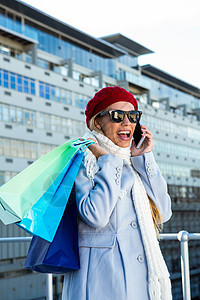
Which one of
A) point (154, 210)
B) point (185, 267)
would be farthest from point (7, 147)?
point (154, 210)

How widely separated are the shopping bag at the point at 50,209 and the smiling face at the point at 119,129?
0.30m

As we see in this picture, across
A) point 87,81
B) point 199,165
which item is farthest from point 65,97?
point 199,165

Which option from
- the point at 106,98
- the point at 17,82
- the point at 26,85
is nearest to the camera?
the point at 106,98

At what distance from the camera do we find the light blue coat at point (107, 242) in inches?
85.4

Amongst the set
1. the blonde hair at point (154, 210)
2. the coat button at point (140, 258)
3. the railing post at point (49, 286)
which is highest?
the blonde hair at point (154, 210)

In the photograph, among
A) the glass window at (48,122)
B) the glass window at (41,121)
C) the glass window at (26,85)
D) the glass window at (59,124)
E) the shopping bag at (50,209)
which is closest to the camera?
the shopping bag at (50,209)

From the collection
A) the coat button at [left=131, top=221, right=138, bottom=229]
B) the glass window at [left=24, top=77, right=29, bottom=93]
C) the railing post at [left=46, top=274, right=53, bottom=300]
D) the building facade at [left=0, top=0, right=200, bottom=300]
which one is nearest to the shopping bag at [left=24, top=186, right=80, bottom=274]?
the coat button at [left=131, top=221, right=138, bottom=229]

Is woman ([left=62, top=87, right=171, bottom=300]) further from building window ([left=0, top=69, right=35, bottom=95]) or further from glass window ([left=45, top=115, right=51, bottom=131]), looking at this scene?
glass window ([left=45, top=115, right=51, bottom=131])

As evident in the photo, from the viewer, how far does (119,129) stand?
8.13 feet

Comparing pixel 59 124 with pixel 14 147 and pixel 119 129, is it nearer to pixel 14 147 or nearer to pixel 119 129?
pixel 14 147

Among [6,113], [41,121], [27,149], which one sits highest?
[6,113]

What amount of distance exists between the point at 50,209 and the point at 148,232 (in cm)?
53

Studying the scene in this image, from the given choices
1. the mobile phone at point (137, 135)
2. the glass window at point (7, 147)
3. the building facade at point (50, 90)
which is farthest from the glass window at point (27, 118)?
the mobile phone at point (137, 135)

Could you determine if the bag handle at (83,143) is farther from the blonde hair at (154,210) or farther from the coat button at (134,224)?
the coat button at (134,224)
